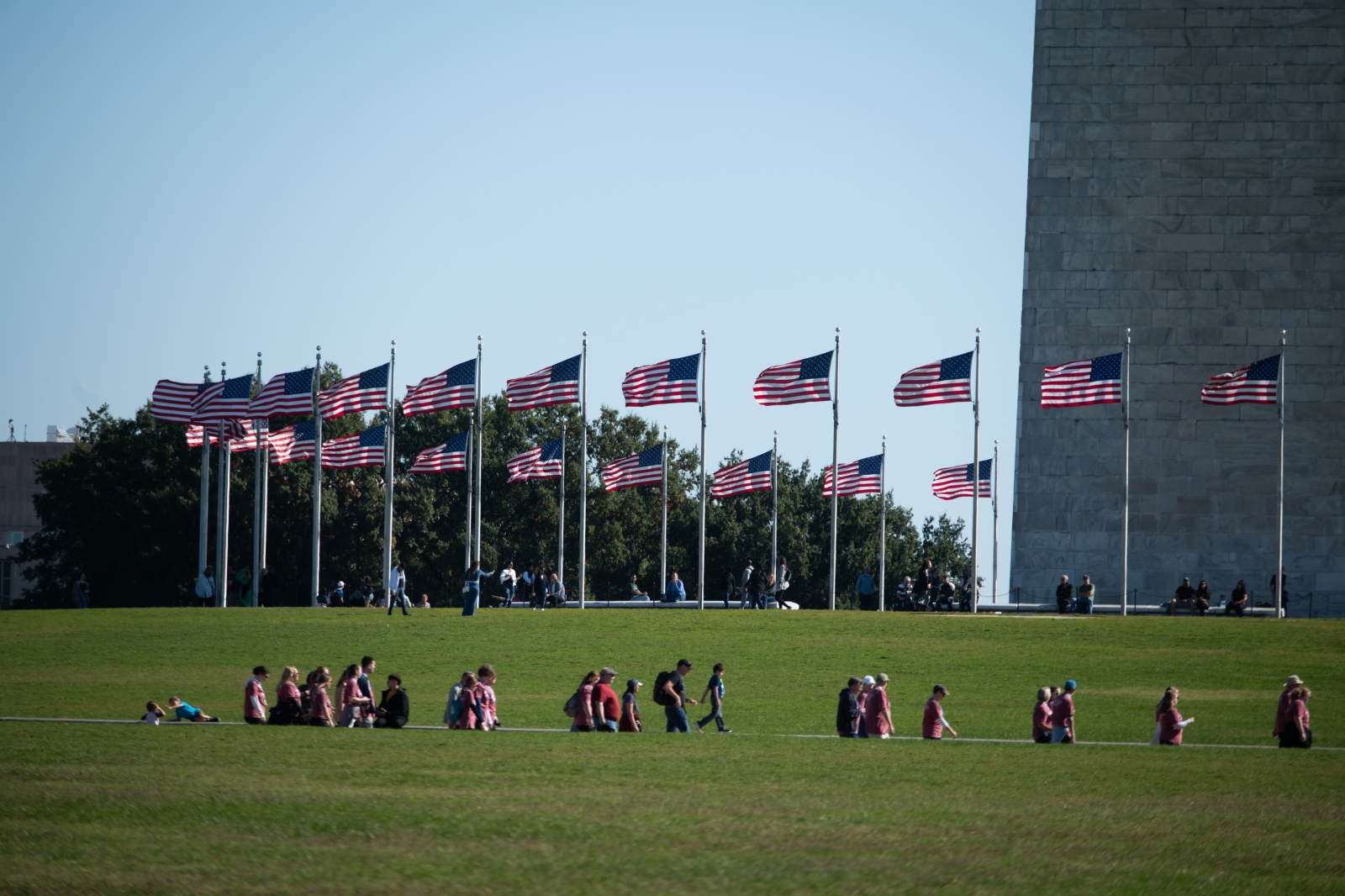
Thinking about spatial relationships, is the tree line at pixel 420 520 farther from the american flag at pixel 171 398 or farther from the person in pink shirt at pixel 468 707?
the person in pink shirt at pixel 468 707

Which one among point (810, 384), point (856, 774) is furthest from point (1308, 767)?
point (810, 384)

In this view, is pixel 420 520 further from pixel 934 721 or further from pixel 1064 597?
pixel 934 721

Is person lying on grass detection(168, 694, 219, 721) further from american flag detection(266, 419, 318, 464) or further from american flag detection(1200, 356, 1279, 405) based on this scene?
american flag detection(1200, 356, 1279, 405)

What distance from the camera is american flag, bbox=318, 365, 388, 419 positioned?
4447cm

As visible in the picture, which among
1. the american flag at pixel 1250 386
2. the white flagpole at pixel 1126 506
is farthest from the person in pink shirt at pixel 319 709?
the white flagpole at pixel 1126 506

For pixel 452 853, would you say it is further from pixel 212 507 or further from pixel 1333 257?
pixel 212 507

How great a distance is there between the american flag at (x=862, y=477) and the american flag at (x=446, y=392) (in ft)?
39.0

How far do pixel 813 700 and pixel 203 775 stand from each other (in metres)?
14.7

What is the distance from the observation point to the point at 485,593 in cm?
6781

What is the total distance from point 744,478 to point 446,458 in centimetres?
901

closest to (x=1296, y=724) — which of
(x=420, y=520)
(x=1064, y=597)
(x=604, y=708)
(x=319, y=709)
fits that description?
(x=604, y=708)

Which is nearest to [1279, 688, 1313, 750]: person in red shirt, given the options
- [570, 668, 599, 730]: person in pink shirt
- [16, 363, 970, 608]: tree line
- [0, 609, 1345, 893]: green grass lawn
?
[0, 609, 1345, 893]: green grass lawn

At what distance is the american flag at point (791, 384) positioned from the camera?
142 ft

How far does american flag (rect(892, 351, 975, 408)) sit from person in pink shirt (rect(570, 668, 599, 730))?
20.3 m
